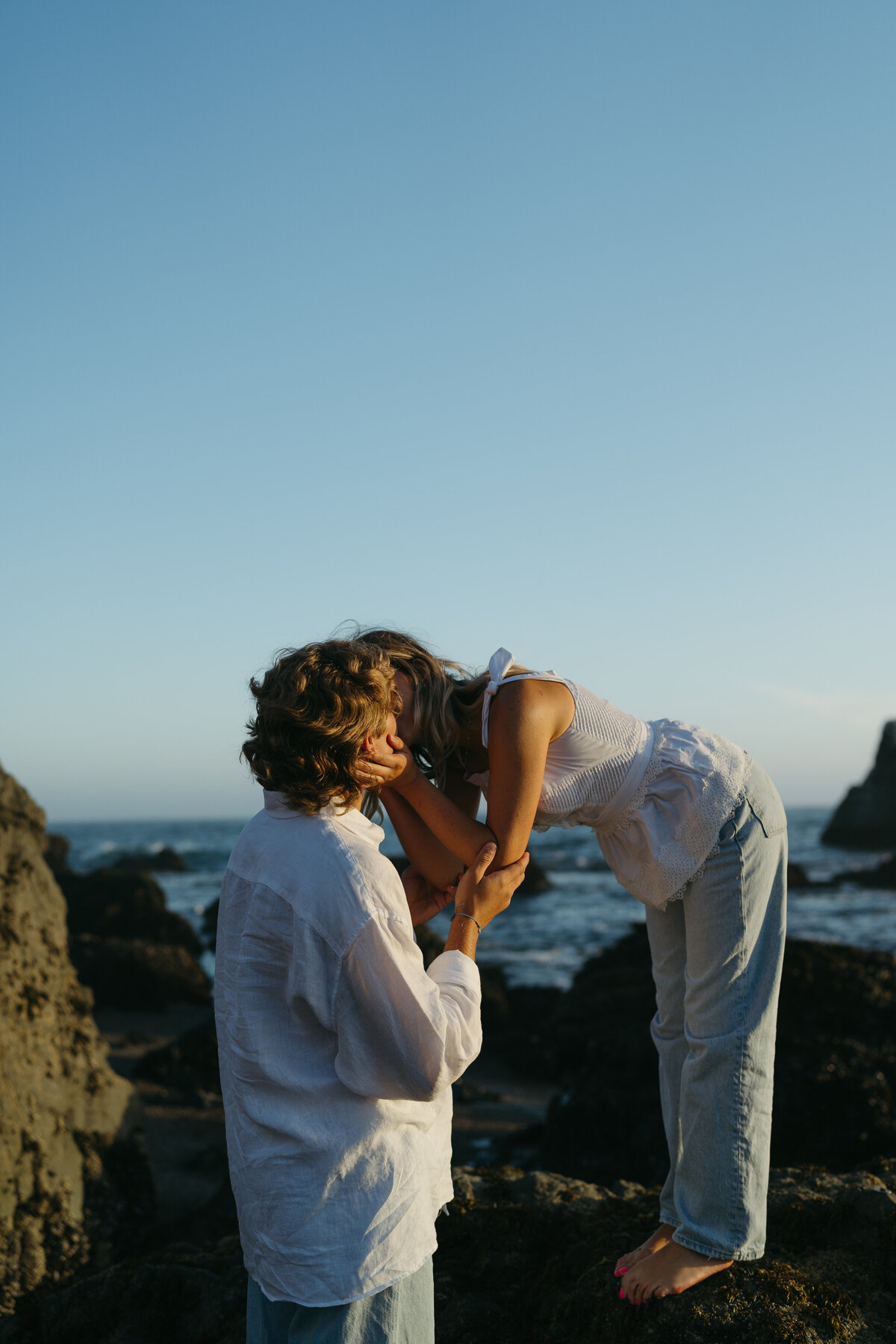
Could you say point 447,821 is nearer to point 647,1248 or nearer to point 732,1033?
point 732,1033

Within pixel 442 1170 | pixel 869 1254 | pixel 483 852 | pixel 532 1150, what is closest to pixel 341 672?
pixel 483 852

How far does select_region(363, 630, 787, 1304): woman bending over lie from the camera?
105 inches

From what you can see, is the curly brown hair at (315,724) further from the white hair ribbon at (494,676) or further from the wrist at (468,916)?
the white hair ribbon at (494,676)

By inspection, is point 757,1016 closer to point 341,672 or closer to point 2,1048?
point 341,672

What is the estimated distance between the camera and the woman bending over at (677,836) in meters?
2.67

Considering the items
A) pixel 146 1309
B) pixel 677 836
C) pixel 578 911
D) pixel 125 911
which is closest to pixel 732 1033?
pixel 677 836

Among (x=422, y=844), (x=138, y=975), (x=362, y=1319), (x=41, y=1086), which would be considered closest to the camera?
(x=362, y=1319)

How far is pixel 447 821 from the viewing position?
2580 mm

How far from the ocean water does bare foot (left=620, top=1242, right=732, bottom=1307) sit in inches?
89.2

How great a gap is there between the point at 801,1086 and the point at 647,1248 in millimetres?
3190

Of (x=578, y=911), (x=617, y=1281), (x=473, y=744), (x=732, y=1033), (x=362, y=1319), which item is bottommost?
(x=578, y=911)

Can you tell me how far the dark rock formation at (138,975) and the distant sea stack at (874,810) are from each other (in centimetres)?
3729

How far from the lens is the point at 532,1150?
20.8ft

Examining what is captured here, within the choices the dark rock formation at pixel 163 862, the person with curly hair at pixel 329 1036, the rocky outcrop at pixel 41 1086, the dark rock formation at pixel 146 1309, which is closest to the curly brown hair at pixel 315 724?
the person with curly hair at pixel 329 1036
